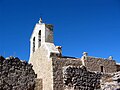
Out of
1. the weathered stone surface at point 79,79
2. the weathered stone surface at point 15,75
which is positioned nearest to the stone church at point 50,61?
the weathered stone surface at point 79,79

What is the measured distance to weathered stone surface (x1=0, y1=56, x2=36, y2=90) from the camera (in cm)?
1361

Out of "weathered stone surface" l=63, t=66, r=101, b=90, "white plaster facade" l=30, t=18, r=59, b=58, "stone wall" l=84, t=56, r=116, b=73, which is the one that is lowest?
"weathered stone surface" l=63, t=66, r=101, b=90

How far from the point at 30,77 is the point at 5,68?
1490mm

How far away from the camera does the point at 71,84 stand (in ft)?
49.8

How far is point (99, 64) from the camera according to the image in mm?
21484

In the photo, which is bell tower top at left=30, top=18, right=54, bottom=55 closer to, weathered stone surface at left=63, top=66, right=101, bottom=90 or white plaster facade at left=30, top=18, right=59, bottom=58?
white plaster facade at left=30, top=18, right=59, bottom=58

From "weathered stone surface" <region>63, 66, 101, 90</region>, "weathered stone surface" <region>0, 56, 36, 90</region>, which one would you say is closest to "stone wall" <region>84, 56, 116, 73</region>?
"weathered stone surface" <region>63, 66, 101, 90</region>

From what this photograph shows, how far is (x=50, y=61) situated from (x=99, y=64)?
17.1 ft

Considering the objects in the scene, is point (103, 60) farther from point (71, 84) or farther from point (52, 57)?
point (71, 84)

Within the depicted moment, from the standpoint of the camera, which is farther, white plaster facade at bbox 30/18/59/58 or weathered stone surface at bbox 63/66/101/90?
white plaster facade at bbox 30/18/59/58

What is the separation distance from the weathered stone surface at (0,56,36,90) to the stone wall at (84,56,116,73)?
7.41 m

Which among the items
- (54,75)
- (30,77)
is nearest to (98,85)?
(54,75)

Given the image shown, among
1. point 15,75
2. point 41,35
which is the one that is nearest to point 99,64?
point 41,35

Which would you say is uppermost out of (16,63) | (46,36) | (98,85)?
(46,36)
